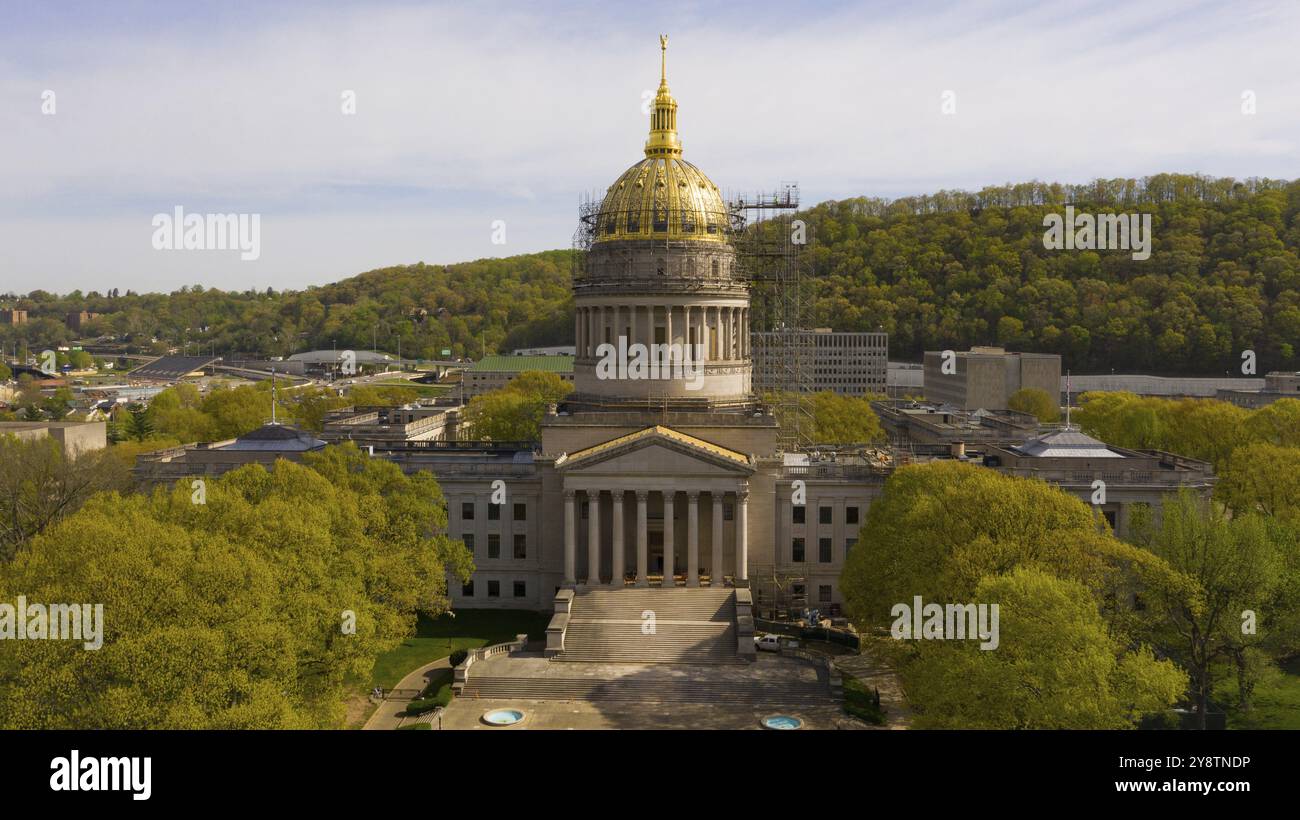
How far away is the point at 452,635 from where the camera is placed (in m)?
62.5

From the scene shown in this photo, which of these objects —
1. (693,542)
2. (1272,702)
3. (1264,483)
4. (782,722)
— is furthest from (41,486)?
(1264,483)

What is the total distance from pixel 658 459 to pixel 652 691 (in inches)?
643

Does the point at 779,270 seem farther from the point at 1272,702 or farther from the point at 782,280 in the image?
the point at 1272,702

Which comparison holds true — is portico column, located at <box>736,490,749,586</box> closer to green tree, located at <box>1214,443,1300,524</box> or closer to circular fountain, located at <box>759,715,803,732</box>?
circular fountain, located at <box>759,715,803,732</box>

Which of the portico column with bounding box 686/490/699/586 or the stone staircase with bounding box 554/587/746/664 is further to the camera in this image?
the portico column with bounding box 686/490/699/586

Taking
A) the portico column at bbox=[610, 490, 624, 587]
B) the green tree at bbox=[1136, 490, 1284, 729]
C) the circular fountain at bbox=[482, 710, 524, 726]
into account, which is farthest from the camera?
the portico column at bbox=[610, 490, 624, 587]

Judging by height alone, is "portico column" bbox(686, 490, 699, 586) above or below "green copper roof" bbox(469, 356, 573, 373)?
below

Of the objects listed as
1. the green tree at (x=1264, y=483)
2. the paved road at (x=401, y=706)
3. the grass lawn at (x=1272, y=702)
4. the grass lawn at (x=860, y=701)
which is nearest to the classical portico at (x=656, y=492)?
the paved road at (x=401, y=706)

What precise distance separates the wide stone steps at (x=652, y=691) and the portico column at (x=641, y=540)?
11503 mm

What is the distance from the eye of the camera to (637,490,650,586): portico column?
64312mm

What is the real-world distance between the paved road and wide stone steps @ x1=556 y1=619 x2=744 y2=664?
274 inches

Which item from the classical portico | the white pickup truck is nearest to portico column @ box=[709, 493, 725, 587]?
the classical portico
